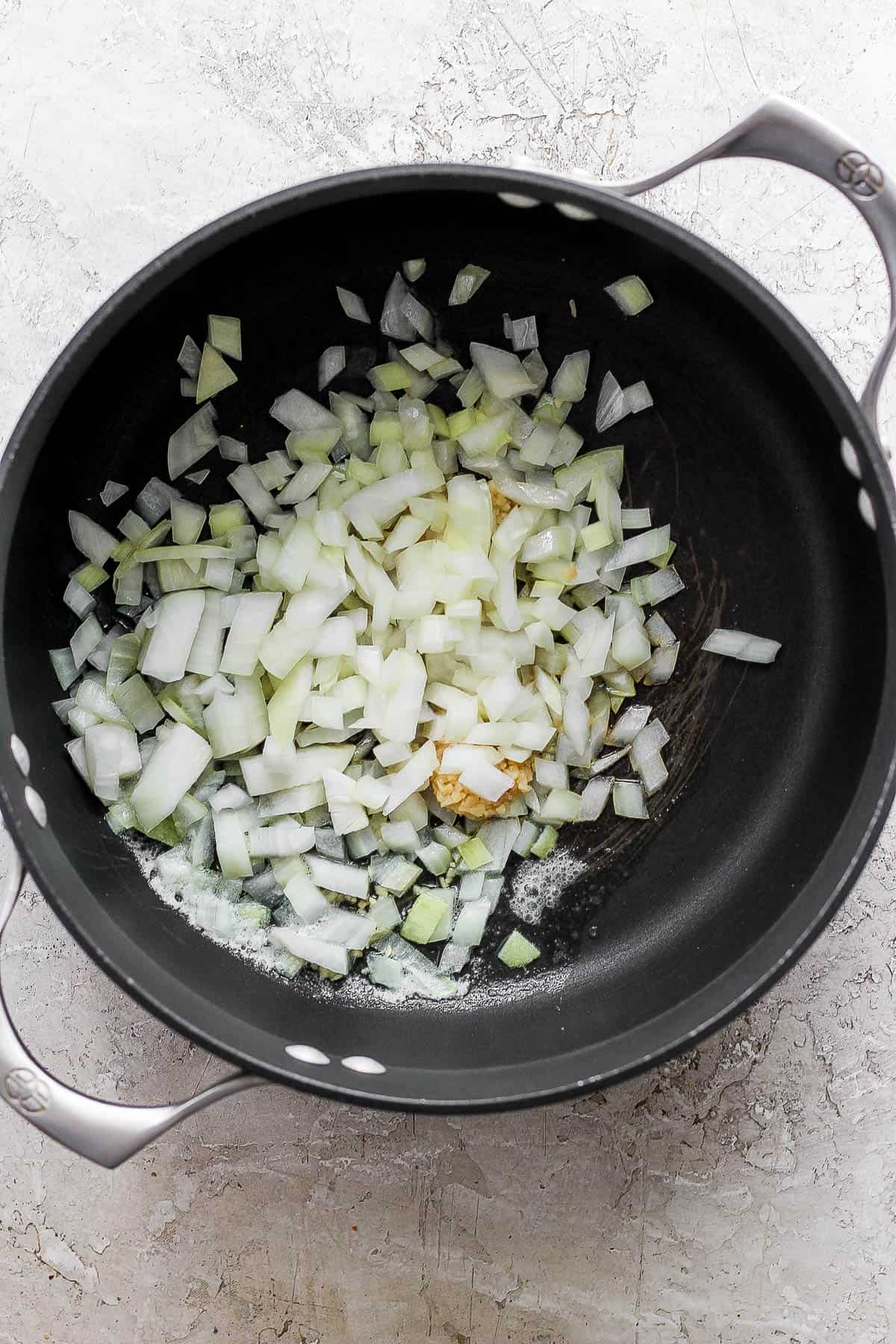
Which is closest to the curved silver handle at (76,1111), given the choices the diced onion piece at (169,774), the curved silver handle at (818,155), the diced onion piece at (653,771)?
the diced onion piece at (169,774)

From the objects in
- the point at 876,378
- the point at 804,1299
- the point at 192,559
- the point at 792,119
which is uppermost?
the point at 792,119

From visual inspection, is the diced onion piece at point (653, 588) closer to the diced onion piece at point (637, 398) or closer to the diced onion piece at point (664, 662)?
the diced onion piece at point (664, 662)

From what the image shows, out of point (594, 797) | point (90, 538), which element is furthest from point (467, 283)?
point (594, 797)

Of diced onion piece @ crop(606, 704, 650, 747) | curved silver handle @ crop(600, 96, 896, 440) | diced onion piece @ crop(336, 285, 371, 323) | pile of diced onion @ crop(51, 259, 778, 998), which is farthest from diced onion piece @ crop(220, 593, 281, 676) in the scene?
curved silver handle @ crop(600, 96, 896, 440)

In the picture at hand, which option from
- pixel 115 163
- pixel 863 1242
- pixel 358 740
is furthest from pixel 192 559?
pixel 863 1242

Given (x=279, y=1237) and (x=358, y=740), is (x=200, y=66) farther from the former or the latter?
(x=279, y=1237)

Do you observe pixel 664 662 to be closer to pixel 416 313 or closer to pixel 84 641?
pixel 416 313

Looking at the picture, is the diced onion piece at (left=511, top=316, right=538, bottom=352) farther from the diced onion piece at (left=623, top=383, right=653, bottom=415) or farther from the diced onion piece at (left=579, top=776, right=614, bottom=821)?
the diced onion piece at (left=579, top=776, right=614, bottom=821)
